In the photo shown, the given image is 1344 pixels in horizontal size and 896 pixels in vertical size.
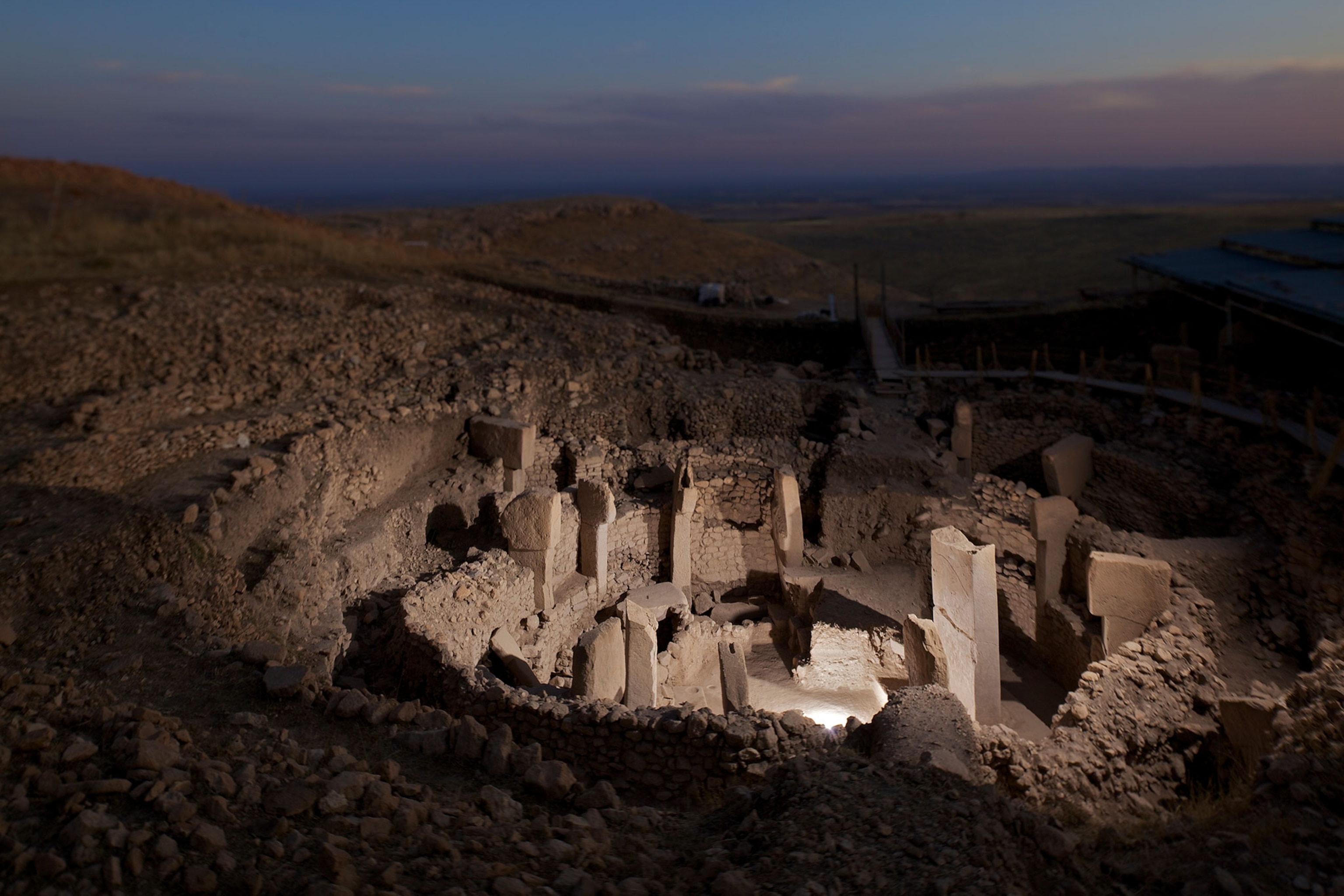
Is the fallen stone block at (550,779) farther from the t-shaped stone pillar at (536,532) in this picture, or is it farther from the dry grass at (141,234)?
the dry grass at (141,234)

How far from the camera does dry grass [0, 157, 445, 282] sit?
15914 millimetres

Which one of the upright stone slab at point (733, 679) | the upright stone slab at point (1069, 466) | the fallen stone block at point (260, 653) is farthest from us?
the upright stone slab at point (1069, 466)

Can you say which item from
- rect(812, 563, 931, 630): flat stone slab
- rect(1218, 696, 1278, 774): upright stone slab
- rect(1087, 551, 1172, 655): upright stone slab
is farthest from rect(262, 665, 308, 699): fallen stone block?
rect(1087, 551, 1172, 655): upright stone slab

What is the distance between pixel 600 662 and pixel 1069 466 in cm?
818

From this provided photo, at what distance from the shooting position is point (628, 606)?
28.5 ft

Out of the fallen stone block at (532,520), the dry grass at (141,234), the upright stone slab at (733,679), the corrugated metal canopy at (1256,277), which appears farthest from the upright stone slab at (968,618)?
the dry grass at (141,234)

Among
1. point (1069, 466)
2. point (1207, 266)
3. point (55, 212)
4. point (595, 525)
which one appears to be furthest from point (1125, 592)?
point (55, 212)

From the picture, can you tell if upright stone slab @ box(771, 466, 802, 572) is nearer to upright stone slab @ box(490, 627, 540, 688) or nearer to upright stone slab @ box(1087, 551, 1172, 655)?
upright stone slab @ box(1087, 551, 1172, 655)

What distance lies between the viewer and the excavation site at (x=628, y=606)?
444cm

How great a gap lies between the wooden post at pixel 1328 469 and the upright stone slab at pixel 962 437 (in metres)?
4.54

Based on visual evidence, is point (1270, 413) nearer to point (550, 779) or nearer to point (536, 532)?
point (536, 532)

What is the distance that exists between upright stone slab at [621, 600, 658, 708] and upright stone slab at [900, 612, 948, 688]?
9.02ft

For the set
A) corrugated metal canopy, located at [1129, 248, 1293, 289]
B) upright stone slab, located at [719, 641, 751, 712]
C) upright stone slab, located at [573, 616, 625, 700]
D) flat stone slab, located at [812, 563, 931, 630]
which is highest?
corrugated metal canopy, located at [1129, 248, 1293, 289]

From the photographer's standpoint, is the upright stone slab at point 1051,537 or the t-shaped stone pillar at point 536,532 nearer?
the t-shaped stone pillar at point 536,532
